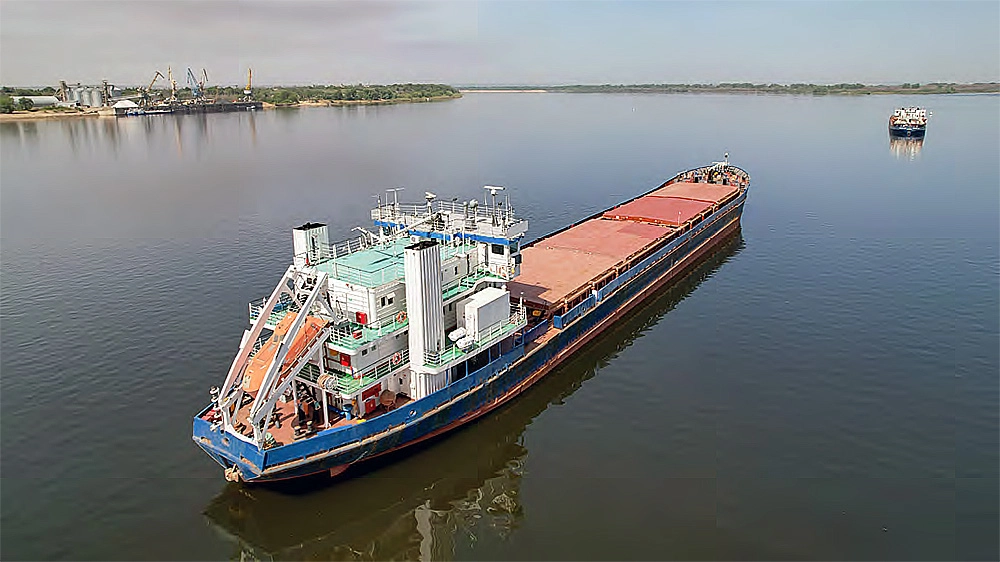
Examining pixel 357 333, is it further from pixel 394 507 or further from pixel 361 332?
pixel 394 507

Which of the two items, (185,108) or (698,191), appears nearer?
(698,191)

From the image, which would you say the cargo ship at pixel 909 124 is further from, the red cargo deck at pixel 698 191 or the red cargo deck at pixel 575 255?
the red cargo deck at pixel 575 255

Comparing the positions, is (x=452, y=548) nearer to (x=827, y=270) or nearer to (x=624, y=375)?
(x=624, y=375)

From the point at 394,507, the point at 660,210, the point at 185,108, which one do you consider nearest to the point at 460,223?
the point at 394,507

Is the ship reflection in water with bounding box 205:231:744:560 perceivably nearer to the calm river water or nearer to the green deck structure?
the calm river water

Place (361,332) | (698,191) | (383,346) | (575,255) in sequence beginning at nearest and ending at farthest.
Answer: (361,332)
(383,346)
(575,255)
(698,191)

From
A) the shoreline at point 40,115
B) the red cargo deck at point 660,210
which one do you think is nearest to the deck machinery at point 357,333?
the red cargo deck at point 660,210
